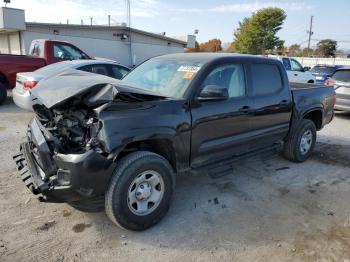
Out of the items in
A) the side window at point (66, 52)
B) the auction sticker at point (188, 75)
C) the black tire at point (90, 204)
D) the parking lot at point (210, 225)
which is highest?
the side window at point (66, 52)

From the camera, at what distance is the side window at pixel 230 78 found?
4176 mm

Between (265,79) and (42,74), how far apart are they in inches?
217

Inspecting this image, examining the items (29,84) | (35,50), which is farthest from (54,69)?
(35,50)

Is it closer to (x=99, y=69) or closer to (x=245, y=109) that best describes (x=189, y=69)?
(x=245, y=109)

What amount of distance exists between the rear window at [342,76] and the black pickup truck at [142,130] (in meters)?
6.32

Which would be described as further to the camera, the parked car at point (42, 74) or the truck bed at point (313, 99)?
the parked car at point (42, 74)

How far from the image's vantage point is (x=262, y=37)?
49562 millimetres

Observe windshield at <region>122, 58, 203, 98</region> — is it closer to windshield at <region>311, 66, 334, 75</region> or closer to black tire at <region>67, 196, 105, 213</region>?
black tire at <region>67, 196, 105, 213</region>

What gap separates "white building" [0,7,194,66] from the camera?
1831 cm

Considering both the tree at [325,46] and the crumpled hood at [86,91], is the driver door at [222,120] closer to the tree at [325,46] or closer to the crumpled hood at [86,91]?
the crumpled hood at [86,91]

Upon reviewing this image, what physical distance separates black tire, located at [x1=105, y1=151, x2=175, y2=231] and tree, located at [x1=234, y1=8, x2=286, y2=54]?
48.5 metres

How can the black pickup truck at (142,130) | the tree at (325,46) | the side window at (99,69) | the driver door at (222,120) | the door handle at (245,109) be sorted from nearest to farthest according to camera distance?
the black pickup truck at (142,130), the driver door at (222,120), the door handle at (245,109), the side window at (99,69), the tree at (325,46)

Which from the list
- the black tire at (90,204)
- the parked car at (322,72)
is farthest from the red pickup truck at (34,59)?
the parked car at (322,72)

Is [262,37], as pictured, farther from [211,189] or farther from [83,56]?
[211,189]
